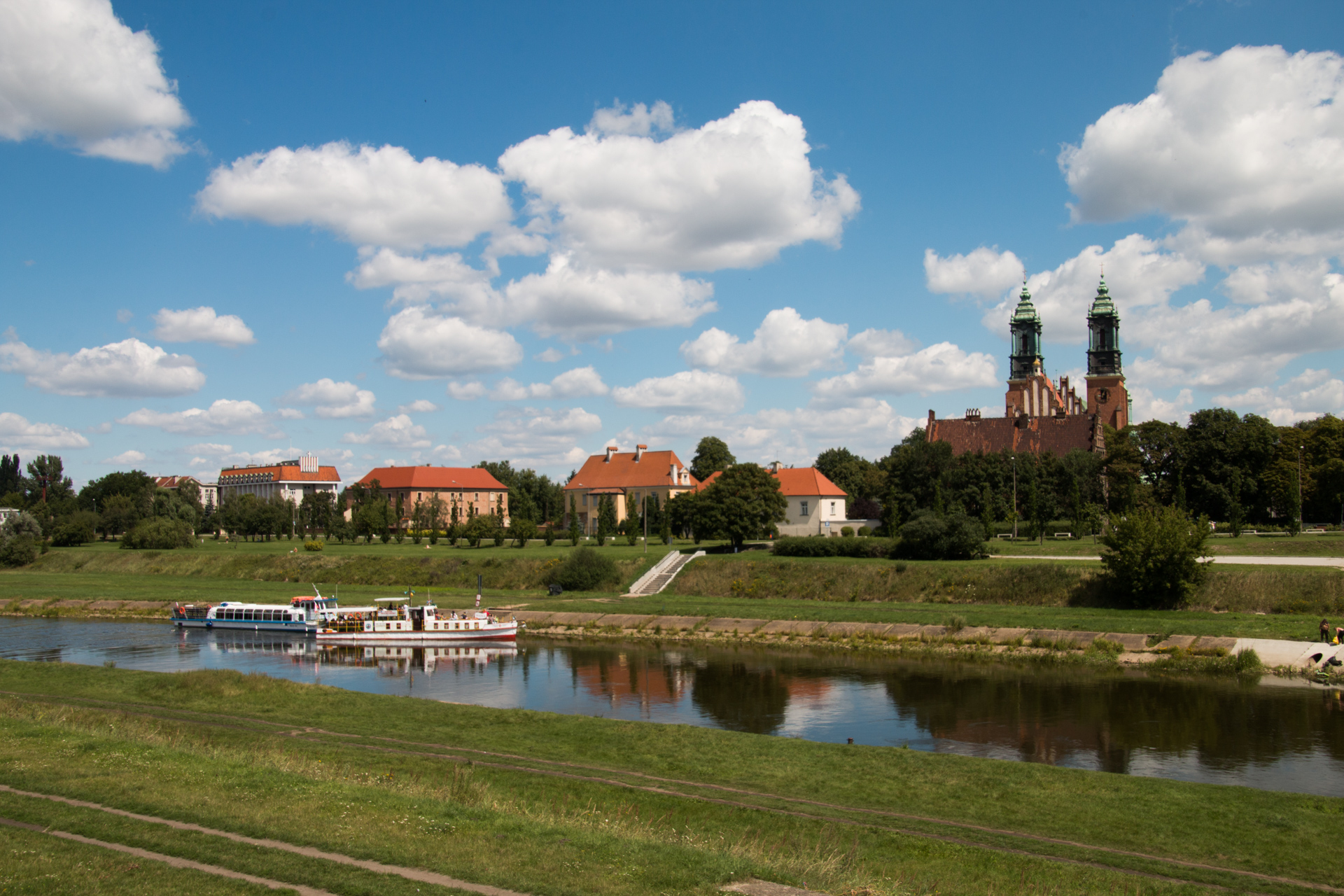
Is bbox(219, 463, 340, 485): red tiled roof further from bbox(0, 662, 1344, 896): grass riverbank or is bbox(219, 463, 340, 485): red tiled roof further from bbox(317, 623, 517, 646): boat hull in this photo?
bbox(0, 662, 1344, 896): grass riverbank

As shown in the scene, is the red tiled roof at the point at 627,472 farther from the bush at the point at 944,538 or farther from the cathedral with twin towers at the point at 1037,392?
the bush at the point at 944,538

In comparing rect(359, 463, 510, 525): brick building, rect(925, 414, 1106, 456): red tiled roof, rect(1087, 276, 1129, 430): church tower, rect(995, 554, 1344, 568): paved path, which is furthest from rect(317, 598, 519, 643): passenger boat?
rect(1087, 276, 1129, 430): church tower

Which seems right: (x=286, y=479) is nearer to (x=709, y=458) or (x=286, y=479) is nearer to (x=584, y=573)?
(x=709, y=458)

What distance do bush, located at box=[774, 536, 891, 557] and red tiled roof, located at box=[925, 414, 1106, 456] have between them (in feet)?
101

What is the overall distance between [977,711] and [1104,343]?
111m

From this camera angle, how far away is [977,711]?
25.2 meters

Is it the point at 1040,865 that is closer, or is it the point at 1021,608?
the point at 1040,865

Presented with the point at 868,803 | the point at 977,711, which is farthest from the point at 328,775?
the point at 977,711

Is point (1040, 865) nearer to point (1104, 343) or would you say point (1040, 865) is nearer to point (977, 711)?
point (977, 711)

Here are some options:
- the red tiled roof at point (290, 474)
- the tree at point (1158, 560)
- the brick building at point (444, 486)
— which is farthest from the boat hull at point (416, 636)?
the red tiled roof at point (290, 474)

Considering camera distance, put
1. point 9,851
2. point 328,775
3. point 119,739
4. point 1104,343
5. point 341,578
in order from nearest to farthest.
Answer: point 9,851 → point 328,775 → point 119,739 → point 341,578 → point 1104,343

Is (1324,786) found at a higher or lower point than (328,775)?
lower

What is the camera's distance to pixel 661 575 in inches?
2094

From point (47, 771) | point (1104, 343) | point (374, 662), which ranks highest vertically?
point (1104, 343)
